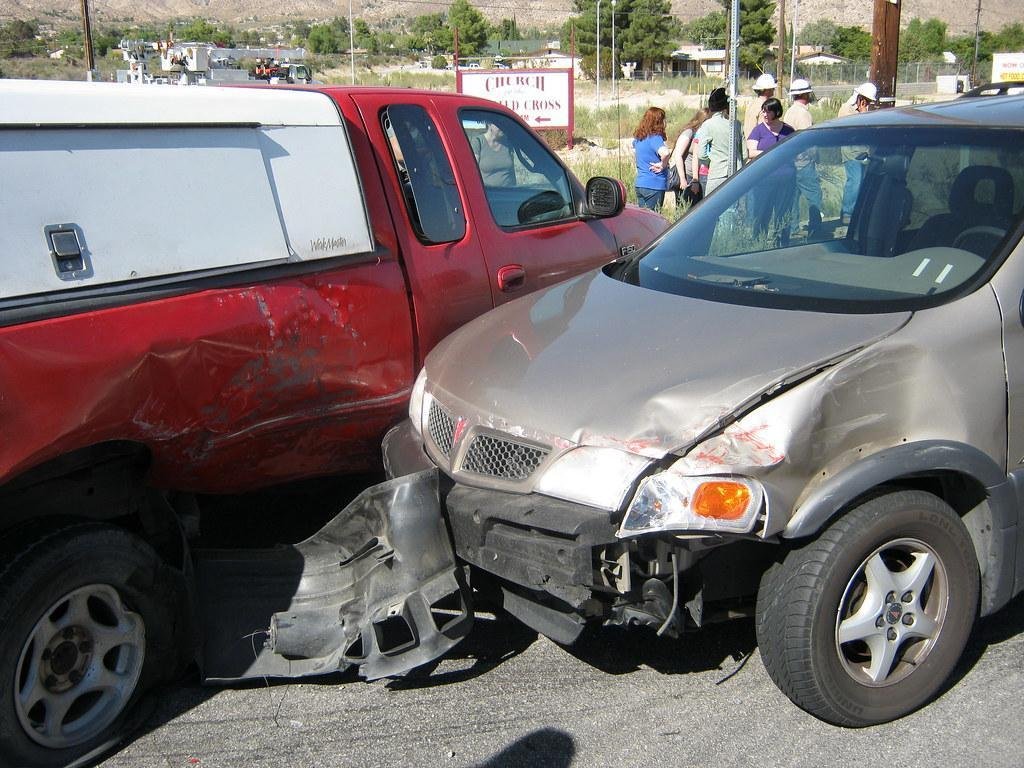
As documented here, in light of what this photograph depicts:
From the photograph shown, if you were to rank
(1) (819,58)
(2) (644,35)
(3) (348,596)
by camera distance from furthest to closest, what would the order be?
(1) (819,58)
(2) (644,35)
(3) (348,596)

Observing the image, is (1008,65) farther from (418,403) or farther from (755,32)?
(755,32)

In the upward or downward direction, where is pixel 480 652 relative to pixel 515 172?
downward

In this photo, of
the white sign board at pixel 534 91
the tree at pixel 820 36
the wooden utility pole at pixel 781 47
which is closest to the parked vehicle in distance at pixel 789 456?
the white sign board at pixel 534 91

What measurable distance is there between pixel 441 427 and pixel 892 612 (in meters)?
1.67

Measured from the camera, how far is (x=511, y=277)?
5.10 meters

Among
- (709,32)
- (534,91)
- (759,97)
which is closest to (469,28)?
(709,32)

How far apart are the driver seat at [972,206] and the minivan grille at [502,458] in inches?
67.8

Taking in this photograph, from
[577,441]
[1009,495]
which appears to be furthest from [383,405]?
[1009,495]

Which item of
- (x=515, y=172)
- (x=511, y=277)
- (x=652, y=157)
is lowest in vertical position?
(x=652, y=157)

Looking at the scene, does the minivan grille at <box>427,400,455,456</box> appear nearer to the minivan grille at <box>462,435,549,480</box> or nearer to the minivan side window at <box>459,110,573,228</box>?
the minivan grille at <box>462,435,549,480</box>

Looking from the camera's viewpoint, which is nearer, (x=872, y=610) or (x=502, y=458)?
(x=872, y=610)

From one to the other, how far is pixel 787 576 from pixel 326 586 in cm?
172

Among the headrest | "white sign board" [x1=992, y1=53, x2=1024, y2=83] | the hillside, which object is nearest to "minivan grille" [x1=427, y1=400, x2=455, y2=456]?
the headrest

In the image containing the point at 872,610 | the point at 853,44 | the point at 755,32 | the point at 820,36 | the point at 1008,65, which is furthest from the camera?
the point at 820,36
